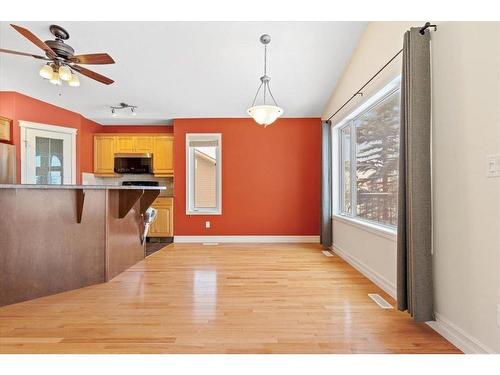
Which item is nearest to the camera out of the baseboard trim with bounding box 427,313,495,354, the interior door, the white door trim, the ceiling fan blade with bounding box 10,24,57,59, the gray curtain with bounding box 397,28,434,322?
the baseboard trim with bounding box 427,313,495,354

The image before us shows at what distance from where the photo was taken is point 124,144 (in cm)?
611

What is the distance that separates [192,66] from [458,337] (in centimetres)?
424

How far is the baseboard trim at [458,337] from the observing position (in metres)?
1.70

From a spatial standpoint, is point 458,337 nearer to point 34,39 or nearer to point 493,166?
point 493,166

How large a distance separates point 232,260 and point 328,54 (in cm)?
318

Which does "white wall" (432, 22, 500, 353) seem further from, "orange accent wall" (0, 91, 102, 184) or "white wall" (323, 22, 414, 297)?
"orange accent wall" (0, 91, 102, 184)

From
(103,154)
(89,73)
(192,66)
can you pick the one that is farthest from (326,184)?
(103,154)

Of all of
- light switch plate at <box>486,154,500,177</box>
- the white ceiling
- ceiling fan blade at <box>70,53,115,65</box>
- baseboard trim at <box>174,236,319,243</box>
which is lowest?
baseboard trim at <box>174,236,319,243</box>

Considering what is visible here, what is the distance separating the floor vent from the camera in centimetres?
253

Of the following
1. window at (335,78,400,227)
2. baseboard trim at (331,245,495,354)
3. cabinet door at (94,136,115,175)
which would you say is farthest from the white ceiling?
baseboard trim at (331,245,495,354)

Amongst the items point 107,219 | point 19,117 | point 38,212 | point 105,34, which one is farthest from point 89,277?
point 19,117

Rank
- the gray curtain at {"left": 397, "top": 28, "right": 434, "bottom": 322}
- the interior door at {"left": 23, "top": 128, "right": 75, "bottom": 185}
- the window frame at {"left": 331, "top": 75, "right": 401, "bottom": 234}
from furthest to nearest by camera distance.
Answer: the interior door at {"left": 23, "top": 128, "right": 75, "bottom": 185} → the window frame at {"left": 331, "top": 75, "right": 401, "bottom": 234} → the gray curtain at {"left": 397, "top": 28, "right": 434, "bottom": 322}

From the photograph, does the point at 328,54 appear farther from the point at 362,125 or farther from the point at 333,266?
the point at 333,266

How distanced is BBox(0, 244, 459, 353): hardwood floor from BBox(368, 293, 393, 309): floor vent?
0.06m
